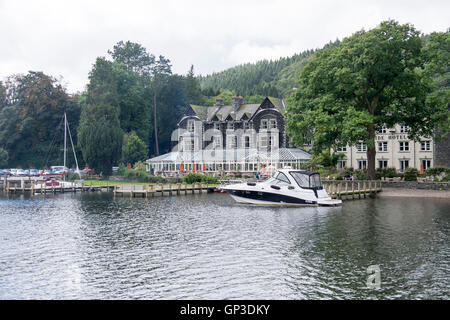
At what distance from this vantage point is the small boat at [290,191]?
33.0 metres

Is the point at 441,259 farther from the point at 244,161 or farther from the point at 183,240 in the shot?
the point at 244,161

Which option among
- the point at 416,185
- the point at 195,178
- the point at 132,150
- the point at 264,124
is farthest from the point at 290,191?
the point at 132,150

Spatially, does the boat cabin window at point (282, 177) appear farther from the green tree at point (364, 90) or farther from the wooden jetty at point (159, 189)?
the wooden jetty at point (159, 189)

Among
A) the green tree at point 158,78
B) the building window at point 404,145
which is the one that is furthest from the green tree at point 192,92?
the building window at point 404,145

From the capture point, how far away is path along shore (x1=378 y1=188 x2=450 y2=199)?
40125 millimetres

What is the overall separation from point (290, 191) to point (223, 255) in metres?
17.4

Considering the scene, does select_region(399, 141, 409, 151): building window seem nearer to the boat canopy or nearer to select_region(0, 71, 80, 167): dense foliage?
the boat canopy

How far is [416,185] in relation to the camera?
4238 cm

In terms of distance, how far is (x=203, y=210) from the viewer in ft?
100

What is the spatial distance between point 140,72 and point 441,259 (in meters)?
80.3

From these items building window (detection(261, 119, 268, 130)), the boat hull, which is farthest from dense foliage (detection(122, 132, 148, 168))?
the boat hull

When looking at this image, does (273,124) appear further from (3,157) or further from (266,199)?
(3,157)

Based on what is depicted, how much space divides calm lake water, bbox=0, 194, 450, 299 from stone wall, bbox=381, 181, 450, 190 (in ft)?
44.7
